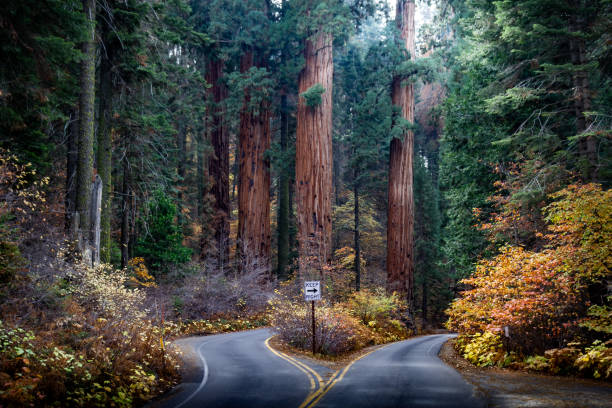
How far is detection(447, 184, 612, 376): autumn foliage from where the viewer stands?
1024cm

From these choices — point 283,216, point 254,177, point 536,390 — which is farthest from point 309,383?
point 283,216

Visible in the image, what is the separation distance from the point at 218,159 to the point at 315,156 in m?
9.27

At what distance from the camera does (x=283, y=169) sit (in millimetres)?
26844

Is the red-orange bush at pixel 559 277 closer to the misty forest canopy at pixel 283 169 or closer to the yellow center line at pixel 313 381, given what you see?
the misty forest canopy at pixel 283 169

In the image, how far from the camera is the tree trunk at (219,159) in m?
28.4

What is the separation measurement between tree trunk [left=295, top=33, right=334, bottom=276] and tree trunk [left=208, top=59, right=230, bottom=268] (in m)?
7.80

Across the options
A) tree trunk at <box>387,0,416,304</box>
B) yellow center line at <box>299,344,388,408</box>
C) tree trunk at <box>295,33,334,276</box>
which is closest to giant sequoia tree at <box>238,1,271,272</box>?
tree trunk at <box>295,33,334,276</box>

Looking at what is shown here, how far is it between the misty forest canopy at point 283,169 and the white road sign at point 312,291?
254 centimetres

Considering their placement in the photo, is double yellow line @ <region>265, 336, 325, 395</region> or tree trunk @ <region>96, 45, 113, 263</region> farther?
tree trunk @ <region>96, 45, 113, 263</region>

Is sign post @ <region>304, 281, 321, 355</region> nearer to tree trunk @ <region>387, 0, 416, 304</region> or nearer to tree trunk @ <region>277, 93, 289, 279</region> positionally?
tree trunk @ <region>387, 0, 416, 304</region>

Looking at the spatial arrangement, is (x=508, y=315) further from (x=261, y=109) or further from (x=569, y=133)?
(x=261, y=109)

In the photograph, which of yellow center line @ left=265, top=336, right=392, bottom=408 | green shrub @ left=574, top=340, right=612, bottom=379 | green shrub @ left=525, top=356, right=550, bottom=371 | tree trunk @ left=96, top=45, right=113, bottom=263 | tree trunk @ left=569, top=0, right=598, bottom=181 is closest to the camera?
yellow center line @ left=265, top=336, right=392, bottom=408

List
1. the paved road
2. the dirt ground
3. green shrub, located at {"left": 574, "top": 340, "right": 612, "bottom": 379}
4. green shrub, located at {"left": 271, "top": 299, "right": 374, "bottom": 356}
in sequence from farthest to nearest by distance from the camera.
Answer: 1. green shrub, located at {"left": 271, "top": 299, "right": 374, "bottom": 356}
2. green shrub, located at {"left": 574, "top": 340, "right": 612, "bottom": 379}
3. the paved road
4. the dirt ground

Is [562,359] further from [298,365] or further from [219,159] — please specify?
[219,159]
